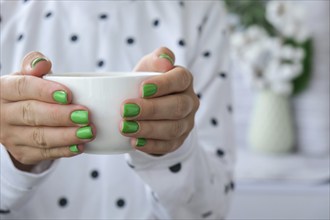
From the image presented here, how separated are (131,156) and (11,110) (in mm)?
153

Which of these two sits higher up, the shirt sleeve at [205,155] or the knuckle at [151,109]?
the knuckle at [151,109]

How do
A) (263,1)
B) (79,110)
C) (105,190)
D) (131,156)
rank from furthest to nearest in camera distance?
(263,1)
(105,190)
(131,156)
(79,110)

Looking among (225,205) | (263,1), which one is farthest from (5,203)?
(263,1)

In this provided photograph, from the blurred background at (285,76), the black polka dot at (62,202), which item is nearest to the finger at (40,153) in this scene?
the black polka dot at (62,202)

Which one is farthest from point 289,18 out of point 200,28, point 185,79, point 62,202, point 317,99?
point 185,79

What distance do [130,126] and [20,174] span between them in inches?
6.5

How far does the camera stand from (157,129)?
53 cm

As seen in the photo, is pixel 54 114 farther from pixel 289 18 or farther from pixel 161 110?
pixel 289 18

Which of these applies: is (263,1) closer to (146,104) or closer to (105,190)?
(105,190)

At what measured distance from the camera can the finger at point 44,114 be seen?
49cm

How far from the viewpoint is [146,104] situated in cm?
51

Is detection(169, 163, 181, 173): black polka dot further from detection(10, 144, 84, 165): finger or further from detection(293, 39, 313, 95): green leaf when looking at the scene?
detection(293, 39, 313, 95): green leaf

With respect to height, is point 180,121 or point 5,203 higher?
point 180,121

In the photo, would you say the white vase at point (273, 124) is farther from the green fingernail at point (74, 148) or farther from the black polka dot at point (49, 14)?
the green fingernail at point (74, 148)
